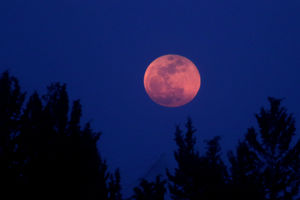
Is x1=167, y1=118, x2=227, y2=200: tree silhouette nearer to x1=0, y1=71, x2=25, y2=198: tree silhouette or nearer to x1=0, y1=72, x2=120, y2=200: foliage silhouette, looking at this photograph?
x1=0, y1=72, x2=120, y2=200: foliage silhouette

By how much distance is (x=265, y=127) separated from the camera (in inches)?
699

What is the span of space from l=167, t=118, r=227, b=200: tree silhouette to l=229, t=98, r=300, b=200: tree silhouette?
1500 mm

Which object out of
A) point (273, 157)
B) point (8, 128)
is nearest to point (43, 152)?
point (8, 128)

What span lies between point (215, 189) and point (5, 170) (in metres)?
6.75

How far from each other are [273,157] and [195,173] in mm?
6133

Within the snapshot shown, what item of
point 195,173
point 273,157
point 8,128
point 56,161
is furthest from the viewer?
point 273,157

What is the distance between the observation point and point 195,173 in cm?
1420

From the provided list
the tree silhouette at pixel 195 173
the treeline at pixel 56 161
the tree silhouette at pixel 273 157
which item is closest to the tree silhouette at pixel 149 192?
the treeline at pixel 56 161

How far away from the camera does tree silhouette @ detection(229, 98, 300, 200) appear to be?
53.9 ft

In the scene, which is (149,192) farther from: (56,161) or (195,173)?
(195,173)

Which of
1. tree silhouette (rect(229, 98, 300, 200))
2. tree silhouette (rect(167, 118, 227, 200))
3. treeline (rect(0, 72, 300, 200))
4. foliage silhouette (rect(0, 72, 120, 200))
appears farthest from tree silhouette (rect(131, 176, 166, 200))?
tree silhouette (rect(229, 98, 300, 200))

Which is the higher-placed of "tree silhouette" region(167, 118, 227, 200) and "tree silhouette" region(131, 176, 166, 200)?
"tree silhouette" region(167, 118, 227, 200)

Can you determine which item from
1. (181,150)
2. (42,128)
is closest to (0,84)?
(42,128)

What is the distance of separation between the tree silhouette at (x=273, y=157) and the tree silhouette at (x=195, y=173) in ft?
4.92
